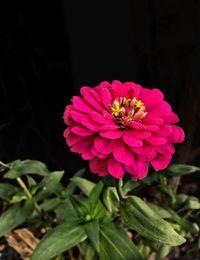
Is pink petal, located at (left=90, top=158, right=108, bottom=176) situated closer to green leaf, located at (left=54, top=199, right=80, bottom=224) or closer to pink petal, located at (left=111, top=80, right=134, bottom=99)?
pink petal, located at (left=111, top=80, right=134, bottom=99)

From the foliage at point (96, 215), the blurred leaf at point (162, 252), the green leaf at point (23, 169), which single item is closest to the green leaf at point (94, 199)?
the foliage at point (96, 215)

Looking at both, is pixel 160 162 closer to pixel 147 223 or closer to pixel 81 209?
pixel 147 223

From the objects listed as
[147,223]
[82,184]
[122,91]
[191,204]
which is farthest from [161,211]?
[122,91]

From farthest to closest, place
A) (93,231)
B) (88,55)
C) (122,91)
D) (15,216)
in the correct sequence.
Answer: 1. (88,55)
2. (15,216)
3. (93,231)
4. (122,91)

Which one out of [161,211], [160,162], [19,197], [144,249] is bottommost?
[144,249]

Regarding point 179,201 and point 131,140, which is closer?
point 131,140

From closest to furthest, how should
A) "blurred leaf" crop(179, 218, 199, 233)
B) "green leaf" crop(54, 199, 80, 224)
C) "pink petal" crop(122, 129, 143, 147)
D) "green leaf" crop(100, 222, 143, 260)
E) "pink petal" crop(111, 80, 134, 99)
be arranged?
"pink petal" crop(122, 129, 143, 147)
"pink petal" crop(111, 80, 134, 99)
"green leaf" crop(100, 222, 143, 260)
"green leaf" crop(54, 199, 80, 224)
"blurred leaf" crop(179, 218, 199, 233)

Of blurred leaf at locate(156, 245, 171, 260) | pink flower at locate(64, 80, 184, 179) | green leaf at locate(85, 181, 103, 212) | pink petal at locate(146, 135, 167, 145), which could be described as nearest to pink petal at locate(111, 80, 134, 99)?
pink flower at locate(64, 80, 184, 179)
